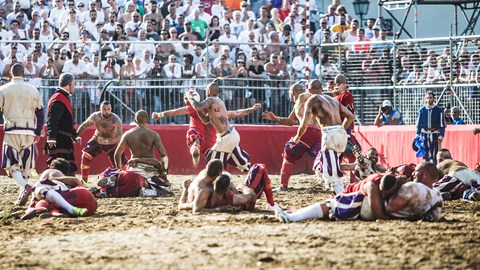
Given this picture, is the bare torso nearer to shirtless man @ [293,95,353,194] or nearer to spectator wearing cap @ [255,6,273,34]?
shirtless man @ [293,95,353,194]

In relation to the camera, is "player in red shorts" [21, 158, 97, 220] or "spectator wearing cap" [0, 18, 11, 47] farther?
"spectator wearing cap" [0, 18, 11, 47]

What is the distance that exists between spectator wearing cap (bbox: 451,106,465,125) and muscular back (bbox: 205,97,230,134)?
6327mm

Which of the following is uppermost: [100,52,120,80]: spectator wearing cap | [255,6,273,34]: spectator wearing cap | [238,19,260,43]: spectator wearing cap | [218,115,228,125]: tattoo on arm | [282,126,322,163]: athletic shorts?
[255,6,273,34]: spectator wearing cap

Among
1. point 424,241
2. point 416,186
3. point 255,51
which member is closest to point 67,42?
point 255,51

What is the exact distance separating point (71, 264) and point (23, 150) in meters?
6.77

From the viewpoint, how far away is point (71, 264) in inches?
343

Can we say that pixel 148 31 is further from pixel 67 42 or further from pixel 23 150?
pixel 23 150

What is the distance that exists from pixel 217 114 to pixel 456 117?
654 centimetres

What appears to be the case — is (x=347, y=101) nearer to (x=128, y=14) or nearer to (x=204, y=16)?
(x=204, y=16)

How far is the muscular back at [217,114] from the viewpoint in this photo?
16.1 meters

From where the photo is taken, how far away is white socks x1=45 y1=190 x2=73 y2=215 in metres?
12.5

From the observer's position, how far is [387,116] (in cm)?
2139

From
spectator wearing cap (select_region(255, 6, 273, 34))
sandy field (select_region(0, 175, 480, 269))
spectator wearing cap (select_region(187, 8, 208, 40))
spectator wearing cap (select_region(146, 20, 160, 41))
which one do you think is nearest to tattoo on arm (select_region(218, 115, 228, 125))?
sandy field (select_region(0, 175, 480, 269))

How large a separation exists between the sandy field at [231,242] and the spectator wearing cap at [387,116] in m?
8.29
